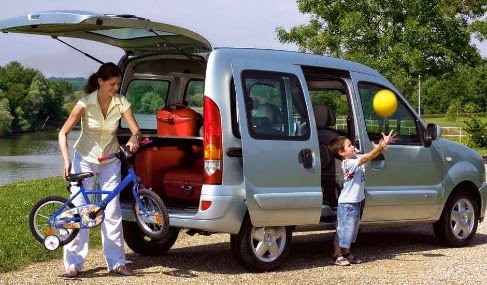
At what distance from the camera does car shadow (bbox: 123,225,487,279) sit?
8469mm

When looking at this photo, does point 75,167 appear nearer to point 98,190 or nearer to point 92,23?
point 98,190

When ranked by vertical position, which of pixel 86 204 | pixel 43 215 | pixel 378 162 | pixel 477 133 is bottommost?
pixel 477 133

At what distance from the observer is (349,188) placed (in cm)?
848

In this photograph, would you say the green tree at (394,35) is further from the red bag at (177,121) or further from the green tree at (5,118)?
the green tree at (5,118)

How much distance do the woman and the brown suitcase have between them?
544 mm

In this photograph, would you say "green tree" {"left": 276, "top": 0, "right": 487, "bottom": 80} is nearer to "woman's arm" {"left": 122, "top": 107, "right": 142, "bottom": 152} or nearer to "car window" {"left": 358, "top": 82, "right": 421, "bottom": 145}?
"car window" {"left": 358, "top": 82, "right": 421, "bottom": 145}

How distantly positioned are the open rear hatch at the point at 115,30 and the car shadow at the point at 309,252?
196cm

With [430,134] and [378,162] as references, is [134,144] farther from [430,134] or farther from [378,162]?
[430,134]

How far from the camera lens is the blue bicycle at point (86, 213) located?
25.0 feet

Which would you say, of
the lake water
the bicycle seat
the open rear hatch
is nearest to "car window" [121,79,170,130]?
the open rear hatch

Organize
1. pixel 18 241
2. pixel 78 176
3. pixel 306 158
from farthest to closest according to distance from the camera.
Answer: pixel 18 241, pixel 306 158, pixel 78 176

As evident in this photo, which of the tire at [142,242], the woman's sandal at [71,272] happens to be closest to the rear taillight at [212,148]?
the woman's sandal at [71,272]

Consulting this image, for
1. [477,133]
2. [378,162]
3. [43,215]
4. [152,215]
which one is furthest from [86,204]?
[477,133]

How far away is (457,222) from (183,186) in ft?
11.2
